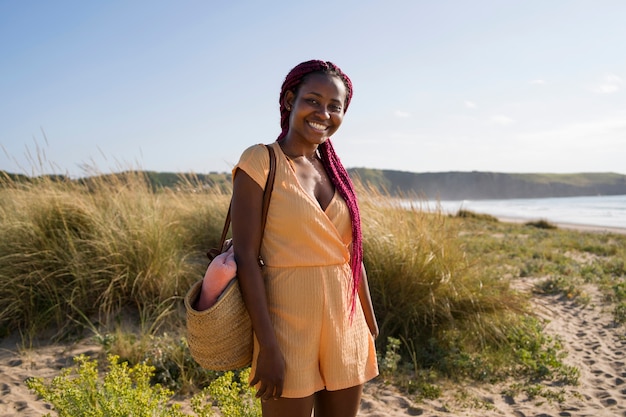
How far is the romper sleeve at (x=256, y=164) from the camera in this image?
1467 mm

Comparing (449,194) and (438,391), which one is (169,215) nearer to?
(438,391)

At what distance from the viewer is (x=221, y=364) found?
1521mm

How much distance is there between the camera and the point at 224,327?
146 cm

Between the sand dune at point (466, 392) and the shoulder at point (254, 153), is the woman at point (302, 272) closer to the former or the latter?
the shoulder at point (254, 153)

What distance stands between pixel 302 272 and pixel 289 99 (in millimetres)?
619

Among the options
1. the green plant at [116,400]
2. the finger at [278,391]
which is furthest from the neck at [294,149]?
the green plant at [116,400]

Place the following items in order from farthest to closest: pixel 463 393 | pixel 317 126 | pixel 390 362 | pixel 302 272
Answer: pixel 390 362 → pixel 463 393 → pixel 317 126 → pixel 302 272

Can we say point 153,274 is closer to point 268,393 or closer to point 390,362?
point 390,362

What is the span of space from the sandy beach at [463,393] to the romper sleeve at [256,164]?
2.44 meters

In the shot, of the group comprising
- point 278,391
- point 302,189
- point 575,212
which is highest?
point 302,189

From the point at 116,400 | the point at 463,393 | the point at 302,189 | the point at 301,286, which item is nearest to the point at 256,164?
the point at 302,189

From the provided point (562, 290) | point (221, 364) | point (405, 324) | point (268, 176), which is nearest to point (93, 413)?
point (221, 364)

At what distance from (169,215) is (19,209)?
1.53 meters

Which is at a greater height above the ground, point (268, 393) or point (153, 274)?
point (268, 393)
